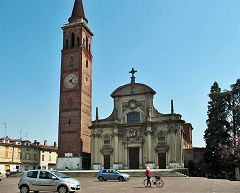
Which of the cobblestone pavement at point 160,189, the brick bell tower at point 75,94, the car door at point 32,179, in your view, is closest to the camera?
the car door at point 32,179

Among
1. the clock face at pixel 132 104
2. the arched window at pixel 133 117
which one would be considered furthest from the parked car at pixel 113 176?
the clock face at pixel 132 104

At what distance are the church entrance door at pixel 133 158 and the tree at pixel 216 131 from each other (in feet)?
32.6

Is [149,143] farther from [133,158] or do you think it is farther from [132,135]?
[133,158]

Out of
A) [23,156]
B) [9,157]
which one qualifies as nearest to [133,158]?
[9,157]

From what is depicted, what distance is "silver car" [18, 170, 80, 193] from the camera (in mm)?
15766

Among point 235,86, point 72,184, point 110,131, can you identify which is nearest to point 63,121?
point 110,131

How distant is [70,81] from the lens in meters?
52.0

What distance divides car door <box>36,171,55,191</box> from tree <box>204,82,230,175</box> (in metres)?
29.4

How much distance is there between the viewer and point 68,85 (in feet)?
170

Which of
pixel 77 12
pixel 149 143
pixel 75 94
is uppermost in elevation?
pixel 77 12

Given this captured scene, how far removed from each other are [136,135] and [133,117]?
2.90m

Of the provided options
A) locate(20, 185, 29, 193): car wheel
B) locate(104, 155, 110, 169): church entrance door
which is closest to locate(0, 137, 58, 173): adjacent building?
locate(104, 155, 110, 169): church entrance door

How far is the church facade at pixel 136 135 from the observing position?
149ft

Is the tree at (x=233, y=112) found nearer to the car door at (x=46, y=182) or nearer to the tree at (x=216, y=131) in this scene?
the tree at (x=216, y=131)
